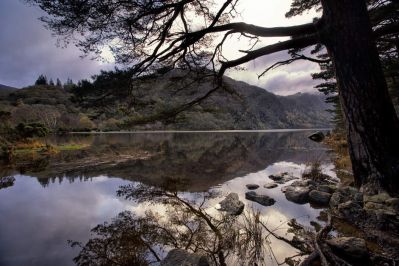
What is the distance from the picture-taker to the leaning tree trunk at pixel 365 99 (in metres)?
4.58

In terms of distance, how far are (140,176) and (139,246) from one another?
23.0ft

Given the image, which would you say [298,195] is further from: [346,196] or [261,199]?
[346,196]

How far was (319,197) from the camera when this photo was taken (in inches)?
257

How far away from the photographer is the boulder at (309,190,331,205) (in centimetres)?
639

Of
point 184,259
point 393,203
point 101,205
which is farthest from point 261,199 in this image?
point 101,205

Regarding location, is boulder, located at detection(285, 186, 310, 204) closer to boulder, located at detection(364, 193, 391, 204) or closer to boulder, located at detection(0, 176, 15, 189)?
boulder, located at detection(364, 193, 391, 204)

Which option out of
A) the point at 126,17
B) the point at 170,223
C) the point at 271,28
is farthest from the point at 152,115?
the point at 271,28

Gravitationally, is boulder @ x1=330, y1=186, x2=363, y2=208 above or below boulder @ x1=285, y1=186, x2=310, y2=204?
above

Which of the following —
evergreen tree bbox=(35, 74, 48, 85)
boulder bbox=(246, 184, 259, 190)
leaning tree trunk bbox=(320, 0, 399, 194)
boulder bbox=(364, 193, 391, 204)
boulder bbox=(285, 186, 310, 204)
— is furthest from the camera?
evergreen tree bbox=(35, 74, 48, 85)

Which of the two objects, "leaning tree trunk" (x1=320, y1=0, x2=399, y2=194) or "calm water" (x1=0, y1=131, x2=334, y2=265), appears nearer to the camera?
"calm water" (x1=0, y1=131, x2=334, y2=265)

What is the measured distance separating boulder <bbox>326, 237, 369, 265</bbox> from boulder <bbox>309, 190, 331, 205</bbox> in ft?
10.9

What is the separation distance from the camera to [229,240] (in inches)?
165

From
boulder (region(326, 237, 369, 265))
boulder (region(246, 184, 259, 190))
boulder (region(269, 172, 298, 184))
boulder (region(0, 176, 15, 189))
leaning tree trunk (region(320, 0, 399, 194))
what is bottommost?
boulder (region(269, 172, 298, 184))

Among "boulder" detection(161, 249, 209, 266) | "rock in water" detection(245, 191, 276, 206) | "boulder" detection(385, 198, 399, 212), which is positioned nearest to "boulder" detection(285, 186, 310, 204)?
"rock in water" detection(245, 191, 276, 206)
